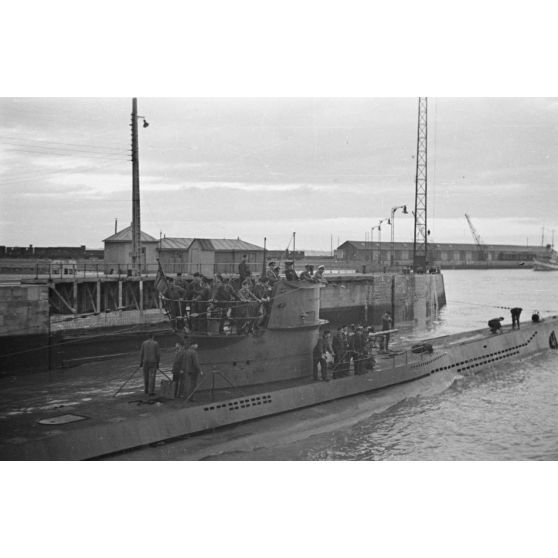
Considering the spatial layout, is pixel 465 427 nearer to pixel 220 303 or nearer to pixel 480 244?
pixel 220 303

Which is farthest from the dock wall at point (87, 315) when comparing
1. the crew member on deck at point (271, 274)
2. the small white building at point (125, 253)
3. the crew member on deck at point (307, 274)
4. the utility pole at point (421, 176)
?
the crew member on deck at point (307, 274)

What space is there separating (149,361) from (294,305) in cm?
271

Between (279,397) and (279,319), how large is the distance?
4.42 ft

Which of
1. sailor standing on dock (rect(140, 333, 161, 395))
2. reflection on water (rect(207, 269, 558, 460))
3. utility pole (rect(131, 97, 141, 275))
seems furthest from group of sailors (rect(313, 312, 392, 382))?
utility pole (rect(131, 97, 141, 275))

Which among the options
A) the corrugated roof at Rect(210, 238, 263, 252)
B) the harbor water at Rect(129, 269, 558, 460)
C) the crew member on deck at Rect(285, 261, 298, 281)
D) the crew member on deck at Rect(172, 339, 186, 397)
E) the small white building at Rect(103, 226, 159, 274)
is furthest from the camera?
the corrugated roof at Rect(210, 238, 263, 252)

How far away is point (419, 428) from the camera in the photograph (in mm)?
10922

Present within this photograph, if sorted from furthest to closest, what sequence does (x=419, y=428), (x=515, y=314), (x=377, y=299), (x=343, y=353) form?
(x=377, y=299) < (x=515, y=314) < (x=343, y=353) < (x=419, y=428)

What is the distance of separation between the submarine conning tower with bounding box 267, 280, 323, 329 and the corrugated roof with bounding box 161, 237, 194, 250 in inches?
196

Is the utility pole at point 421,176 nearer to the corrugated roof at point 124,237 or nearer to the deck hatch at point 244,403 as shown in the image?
the deck hatch at point 244,403

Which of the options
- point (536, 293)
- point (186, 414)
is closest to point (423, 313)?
point (536, 293)

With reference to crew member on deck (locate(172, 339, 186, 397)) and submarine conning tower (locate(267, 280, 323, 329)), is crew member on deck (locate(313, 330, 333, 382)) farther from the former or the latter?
crew member on deck (locate(172, 339, 186, 397))

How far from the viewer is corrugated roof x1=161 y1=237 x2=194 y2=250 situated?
1503 cm

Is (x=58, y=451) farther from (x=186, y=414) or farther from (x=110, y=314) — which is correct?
(x=110, y=314)

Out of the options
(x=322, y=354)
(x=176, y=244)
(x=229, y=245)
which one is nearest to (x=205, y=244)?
(x=229, y=245)
